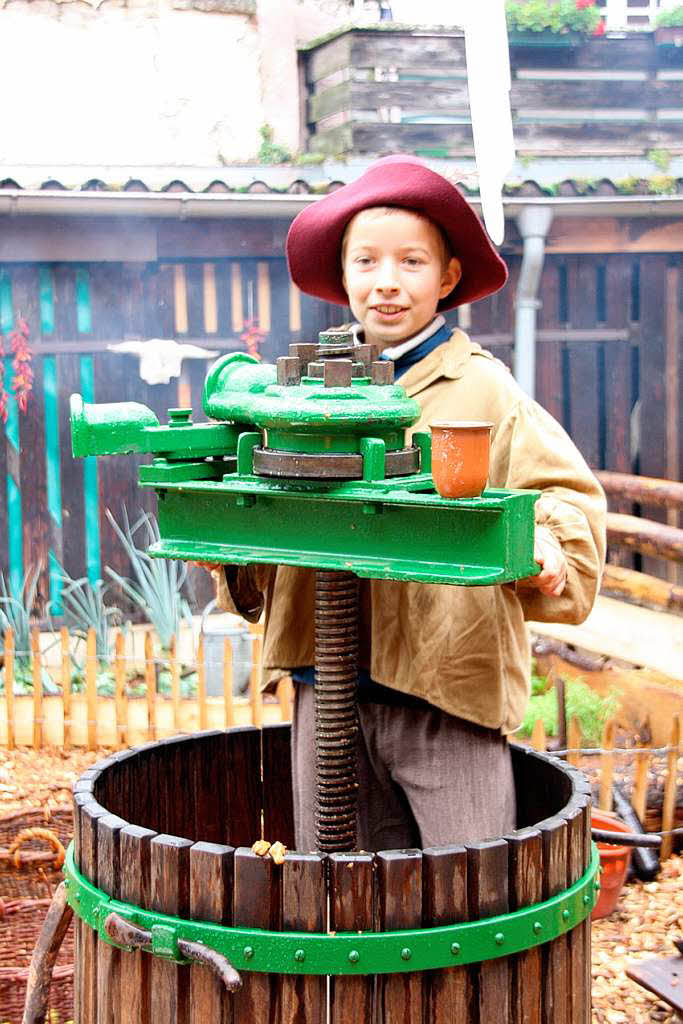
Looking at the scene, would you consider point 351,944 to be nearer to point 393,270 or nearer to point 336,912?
point 336,912

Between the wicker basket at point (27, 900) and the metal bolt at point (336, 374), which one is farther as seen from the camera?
the wicker basket at point (27, 900)

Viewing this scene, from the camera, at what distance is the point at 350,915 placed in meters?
2.06

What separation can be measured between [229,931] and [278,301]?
6.31 m

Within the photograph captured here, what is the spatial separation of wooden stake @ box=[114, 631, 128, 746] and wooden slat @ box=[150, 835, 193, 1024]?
13.0ft

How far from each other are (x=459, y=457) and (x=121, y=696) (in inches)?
177

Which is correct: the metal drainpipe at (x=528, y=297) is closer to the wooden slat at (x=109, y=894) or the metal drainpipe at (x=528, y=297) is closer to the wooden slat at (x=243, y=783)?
the wooden slat at (x=243, y=783)

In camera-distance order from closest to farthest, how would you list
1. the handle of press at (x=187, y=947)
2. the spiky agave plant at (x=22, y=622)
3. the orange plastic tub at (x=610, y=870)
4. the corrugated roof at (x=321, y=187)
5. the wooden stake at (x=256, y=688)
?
the handle of press at (x=187, y=947)
the orange plastic tub at (x=610, y=870)
the wooden stake at (x=256, y=688)
the spiky agave plant at (x=22, y=622)
the corrugated roof at (x=321, y=187)

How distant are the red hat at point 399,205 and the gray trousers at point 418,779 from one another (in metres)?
0.85

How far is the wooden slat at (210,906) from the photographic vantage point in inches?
81.5

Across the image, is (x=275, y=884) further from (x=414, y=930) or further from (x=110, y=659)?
A: (x=110, y=659)

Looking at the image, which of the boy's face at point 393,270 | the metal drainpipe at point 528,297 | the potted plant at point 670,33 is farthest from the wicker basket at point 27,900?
the potted plant at point 670,33

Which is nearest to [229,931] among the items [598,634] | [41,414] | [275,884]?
[275,884]

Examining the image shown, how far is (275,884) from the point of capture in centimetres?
206

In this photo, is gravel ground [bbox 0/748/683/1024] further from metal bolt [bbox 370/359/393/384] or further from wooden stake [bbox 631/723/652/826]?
metal bolt [bbox 370/359/393/384]
